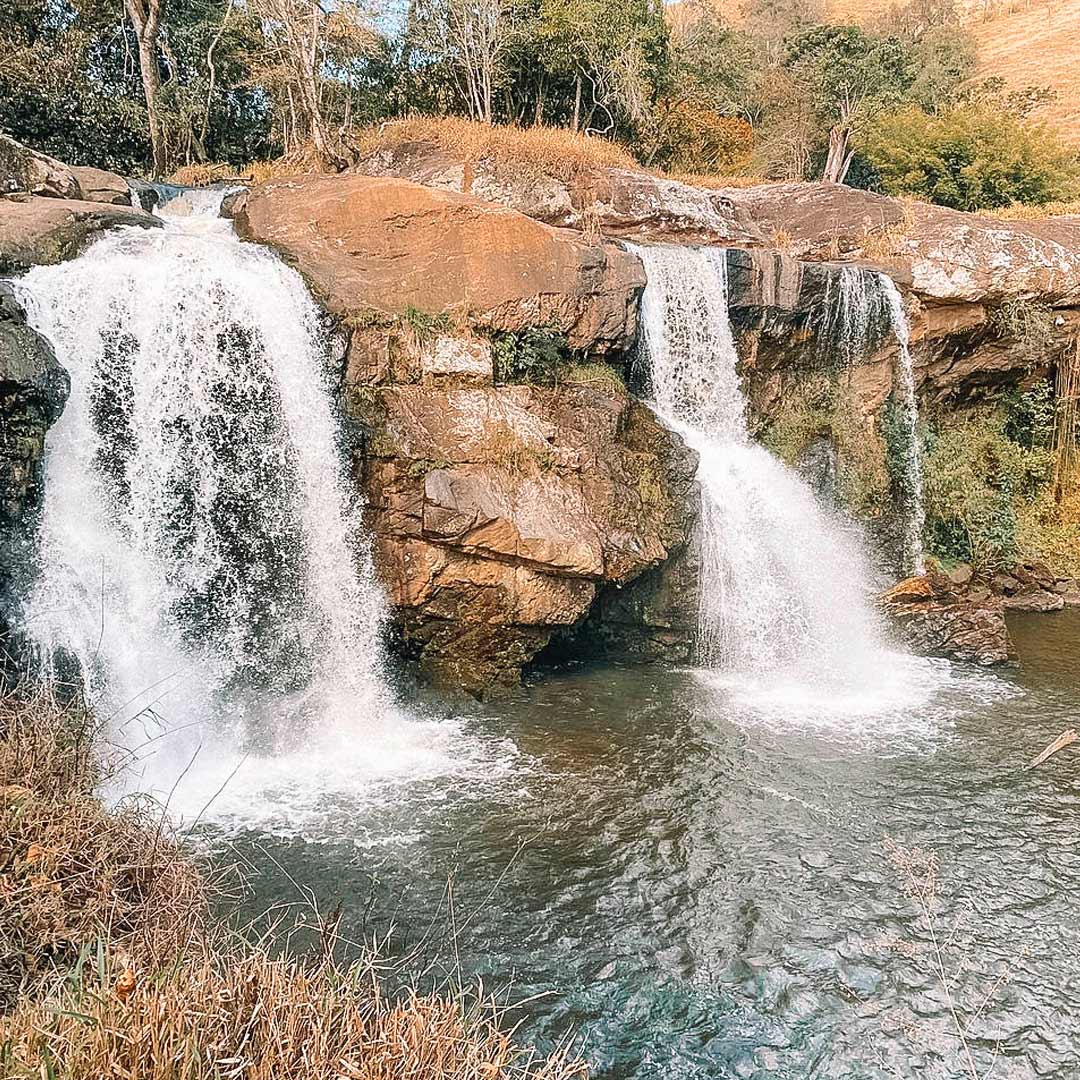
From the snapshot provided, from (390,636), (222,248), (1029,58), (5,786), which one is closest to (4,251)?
(222,248)

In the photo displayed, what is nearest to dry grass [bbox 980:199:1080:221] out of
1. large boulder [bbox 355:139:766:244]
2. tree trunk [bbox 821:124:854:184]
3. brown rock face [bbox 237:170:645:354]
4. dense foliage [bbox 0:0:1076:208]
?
dense foliage [bbox 0:0:1076:208]

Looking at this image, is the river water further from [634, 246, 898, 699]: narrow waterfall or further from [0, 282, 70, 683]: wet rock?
[0, 282, 70, 683]: wet rock

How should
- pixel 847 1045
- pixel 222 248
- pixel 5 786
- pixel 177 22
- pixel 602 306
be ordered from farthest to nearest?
pixel 177 22 → pixel 602 306 → pixel 222 248 → pixel 847 1045 → pixel 5 786

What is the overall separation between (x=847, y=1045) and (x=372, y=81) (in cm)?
2081

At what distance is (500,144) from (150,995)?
1479 centimetres

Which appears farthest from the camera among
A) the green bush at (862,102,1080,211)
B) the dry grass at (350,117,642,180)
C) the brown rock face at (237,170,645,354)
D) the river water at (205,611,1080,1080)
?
the green bush at (862,102,1080,211)

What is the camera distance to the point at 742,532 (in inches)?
396

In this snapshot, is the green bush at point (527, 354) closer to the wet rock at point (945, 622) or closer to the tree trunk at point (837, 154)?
the wet rock at point (945, 622)

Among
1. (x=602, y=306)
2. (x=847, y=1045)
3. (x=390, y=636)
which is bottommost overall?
(x=847, y=1045)

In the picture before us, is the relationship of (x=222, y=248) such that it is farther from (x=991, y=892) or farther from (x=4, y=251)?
(x=991, y=892)

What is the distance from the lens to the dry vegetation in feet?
7.38

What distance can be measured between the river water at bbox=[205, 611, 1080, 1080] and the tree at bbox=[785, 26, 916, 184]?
20.4 m

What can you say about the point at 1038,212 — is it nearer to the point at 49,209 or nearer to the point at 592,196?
the point at 592,196

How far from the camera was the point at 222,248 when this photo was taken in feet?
27.9
